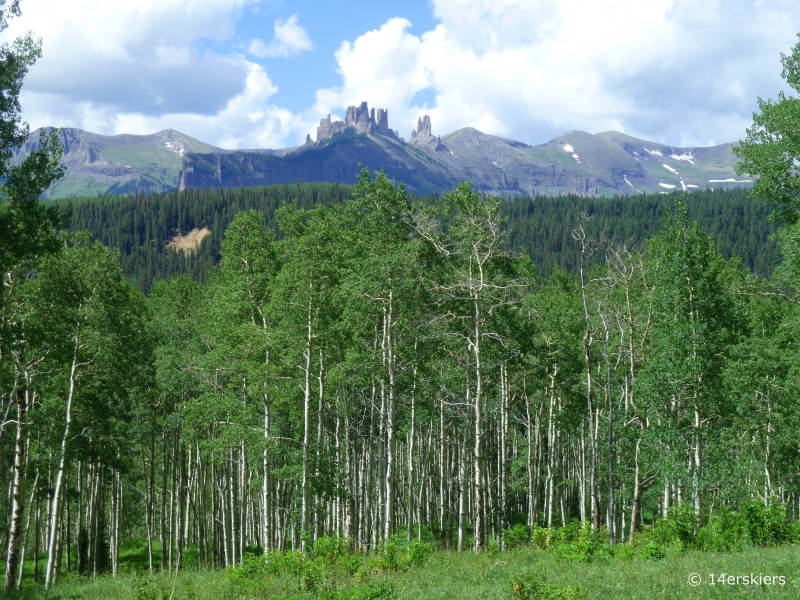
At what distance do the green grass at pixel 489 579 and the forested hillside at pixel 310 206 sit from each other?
384 feet

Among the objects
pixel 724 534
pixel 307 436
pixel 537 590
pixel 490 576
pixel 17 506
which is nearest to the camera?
pixel 537 590

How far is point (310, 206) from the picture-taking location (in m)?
150

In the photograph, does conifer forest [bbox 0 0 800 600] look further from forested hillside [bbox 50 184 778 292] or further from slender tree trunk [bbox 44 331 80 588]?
forested hillside [bbox 50 184 778 292]

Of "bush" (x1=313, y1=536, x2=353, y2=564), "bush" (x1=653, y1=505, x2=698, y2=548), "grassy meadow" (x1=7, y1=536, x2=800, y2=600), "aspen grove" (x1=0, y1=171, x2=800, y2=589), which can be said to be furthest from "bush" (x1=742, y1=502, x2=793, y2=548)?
"bush" (x1=313, y1=536, x2=353, y2=564)

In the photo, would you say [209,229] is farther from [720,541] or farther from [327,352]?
[720,541]

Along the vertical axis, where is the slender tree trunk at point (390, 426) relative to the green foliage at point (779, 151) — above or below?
below

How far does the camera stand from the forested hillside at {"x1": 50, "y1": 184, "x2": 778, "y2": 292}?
14150cm

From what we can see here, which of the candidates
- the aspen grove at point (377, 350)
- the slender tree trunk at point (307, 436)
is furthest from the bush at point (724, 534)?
the slender tree trunk at point (307, 436)

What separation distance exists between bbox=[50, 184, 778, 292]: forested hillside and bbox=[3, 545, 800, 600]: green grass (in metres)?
117

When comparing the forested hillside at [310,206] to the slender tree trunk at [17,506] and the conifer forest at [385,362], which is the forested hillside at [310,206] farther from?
the slender tree trunk at [17,506]

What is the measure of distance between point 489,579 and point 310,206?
142m

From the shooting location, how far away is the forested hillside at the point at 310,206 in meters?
142

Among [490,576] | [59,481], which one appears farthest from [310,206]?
[490,576]

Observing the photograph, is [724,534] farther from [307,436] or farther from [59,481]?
[59,481]
